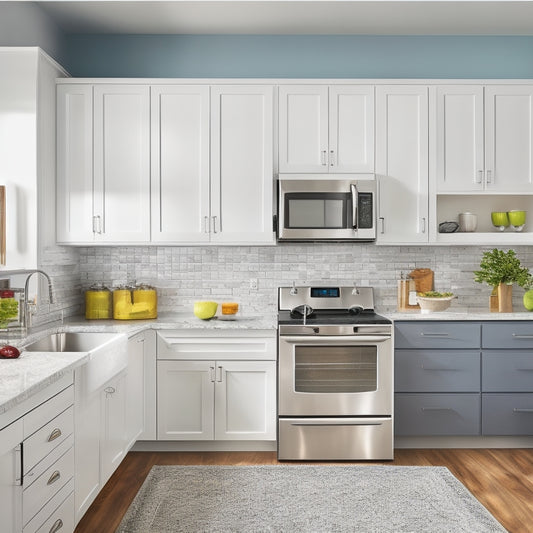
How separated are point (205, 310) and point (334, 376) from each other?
0.96m

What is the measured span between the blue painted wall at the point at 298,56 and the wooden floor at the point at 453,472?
8.81 feet

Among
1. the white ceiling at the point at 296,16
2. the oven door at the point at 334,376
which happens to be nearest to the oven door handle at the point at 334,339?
the oven door at the point at 334,376

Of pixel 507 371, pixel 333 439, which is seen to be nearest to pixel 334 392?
pixel 333 439

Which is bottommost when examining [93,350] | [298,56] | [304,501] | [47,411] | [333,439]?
[304,501]

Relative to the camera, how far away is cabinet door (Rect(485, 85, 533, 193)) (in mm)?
3775

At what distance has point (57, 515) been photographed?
2.04 m

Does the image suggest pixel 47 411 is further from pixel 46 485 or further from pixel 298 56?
pixel 298 56

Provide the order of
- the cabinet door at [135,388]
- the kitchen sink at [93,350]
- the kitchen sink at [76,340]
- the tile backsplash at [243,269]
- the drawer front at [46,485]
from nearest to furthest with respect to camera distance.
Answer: the drawer front at [46,485]
the kitchen sink at [93,350]
the kitchen sink at [76,340]
the cabinet door at [135,388]
the tile backsplash at [243,269]

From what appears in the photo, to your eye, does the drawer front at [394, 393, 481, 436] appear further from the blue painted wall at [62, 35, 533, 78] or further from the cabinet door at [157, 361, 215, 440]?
the blue painted wall at [62, 35, 533, 78]

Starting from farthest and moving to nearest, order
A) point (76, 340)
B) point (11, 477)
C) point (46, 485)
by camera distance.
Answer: point (76, 340), point (46, 485), point (11, 477)

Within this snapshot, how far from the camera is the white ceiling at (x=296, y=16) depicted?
3619mm

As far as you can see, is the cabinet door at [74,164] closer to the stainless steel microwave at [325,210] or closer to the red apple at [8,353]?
the stainless steel microwave at [325,210]

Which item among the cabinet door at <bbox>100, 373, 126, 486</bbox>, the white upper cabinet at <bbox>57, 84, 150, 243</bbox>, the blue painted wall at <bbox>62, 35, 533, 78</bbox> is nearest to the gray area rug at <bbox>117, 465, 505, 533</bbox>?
the cabinet door at <bbox>100, 373, 126, 486</bbox>

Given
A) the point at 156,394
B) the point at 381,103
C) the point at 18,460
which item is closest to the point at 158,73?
the point at 381,103
